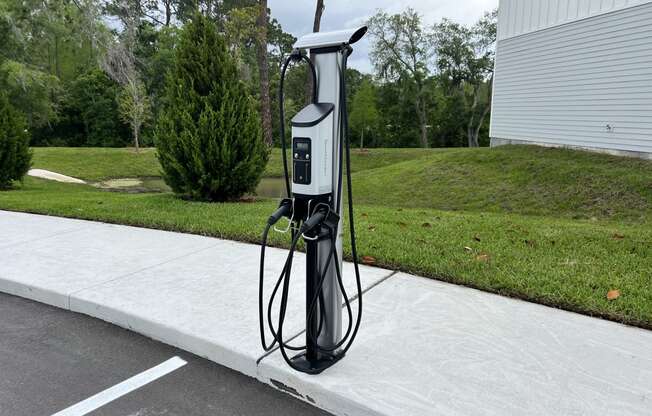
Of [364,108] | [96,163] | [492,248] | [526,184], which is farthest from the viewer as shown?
[364,108]

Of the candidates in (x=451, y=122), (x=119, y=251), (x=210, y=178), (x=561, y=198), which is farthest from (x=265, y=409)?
(x=451, y=122)

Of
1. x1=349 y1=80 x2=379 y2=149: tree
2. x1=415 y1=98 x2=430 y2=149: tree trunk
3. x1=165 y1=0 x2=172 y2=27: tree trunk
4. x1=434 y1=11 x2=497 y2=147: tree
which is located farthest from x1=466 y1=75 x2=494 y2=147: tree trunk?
x1=165 y1=0 x2=172 y2=27: tree trunk

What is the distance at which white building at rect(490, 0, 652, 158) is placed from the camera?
31.6 feet

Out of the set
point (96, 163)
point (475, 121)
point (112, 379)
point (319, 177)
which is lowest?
point (96, 163)

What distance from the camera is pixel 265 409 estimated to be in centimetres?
201

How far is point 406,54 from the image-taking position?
106ft

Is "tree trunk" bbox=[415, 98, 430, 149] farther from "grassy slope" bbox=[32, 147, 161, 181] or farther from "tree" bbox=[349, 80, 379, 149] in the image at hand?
"grassy slope" bbox=[32, 147, 161, 181]

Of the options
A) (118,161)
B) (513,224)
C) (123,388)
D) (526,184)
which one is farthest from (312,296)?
(118,161)

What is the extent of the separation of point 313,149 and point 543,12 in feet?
42.2

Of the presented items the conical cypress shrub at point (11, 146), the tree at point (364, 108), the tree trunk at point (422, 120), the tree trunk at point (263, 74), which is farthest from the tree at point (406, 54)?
the conical cypress shrub at point (11, 146)

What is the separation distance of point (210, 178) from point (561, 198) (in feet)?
22.8

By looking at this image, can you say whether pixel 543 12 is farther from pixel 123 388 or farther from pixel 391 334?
pixel 123 388

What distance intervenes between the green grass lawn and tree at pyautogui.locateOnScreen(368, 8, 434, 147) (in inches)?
862

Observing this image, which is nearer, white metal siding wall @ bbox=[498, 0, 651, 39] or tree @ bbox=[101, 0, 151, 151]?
white metal siding wall @ bbox=[498, 0, 651, 39]
